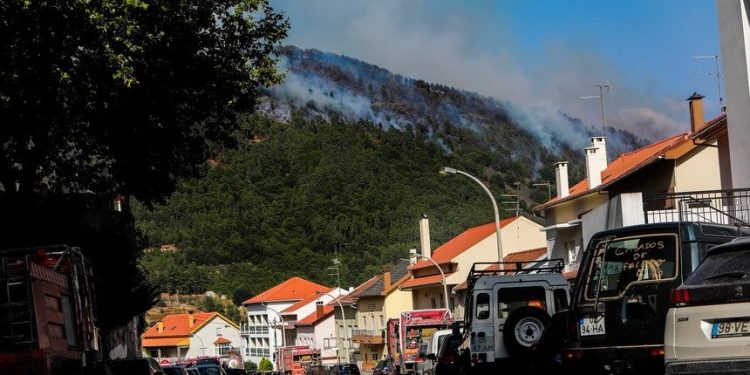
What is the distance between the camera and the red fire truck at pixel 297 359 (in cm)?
8169

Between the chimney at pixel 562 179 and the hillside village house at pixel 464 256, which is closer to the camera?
the chimney at pixel 562 179

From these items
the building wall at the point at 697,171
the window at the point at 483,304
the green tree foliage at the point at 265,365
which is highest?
the building wall at the point at 697,171

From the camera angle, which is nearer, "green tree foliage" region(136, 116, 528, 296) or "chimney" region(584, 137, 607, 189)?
"chimney" region(584, 137, 607, 189)

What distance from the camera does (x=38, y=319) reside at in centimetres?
1488

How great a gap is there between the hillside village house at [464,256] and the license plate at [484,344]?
4910cm

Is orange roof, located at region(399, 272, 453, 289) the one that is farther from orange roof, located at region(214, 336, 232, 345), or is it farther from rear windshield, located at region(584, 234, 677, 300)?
orange roof, located at region(214, 336, 232, 345)

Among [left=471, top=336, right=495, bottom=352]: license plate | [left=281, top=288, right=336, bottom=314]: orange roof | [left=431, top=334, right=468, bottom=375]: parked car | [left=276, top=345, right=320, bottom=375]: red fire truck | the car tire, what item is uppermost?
[left=281, top=288, right=336, bottom=314]: orange roof

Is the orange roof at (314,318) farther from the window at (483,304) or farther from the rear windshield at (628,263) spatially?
the rear windshield at (628,263)

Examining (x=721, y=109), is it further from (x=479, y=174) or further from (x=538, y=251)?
(x=479, y=174)

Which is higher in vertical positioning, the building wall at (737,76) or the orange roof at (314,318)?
the building wall at (737,76)

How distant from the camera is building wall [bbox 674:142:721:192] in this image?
36438mm

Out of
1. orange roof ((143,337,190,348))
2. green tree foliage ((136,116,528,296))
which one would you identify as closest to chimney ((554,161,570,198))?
green tree foliage ((136,116,528,296))

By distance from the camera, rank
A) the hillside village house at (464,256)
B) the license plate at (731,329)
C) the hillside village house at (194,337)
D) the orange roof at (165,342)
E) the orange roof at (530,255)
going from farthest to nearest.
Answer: the orange roof at (165,342) → the hillside village house at (194,337) → the hillside village house at (464,256) → the orange roof at (530,255) → the license plate at (731,329)

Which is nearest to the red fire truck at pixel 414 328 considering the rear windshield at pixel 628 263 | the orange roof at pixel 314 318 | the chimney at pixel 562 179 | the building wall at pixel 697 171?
the chimney at pixel 562 179
